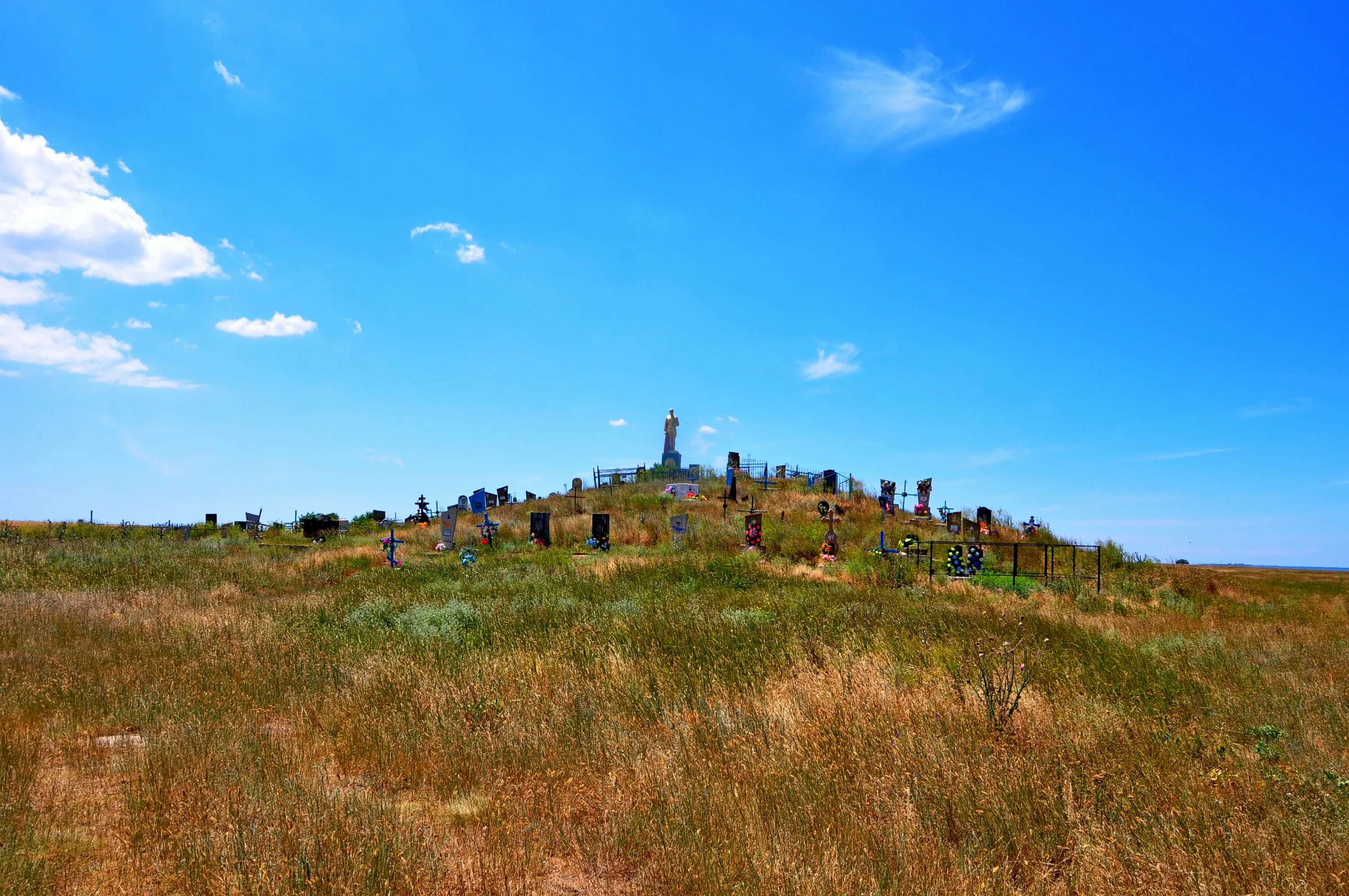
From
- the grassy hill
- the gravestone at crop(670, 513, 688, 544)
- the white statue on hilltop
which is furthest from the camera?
the white statue on hilltop

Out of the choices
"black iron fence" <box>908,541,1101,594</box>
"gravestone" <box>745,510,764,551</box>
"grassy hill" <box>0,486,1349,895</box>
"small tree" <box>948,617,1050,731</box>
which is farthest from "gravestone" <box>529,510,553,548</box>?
"small tree" <box>948,617,1050,731</box>

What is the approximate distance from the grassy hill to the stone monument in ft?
105

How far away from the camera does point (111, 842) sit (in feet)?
14.0

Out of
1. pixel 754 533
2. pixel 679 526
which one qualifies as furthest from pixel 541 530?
pixel 754 533

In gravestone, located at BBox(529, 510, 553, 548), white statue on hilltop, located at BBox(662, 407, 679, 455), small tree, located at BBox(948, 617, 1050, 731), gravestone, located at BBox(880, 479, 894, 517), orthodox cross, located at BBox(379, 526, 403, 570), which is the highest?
white statue on hilltop, located at BBox(662, 407, 679, 455)

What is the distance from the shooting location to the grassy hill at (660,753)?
372cm

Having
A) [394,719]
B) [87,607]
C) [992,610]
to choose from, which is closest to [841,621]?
[992,610]

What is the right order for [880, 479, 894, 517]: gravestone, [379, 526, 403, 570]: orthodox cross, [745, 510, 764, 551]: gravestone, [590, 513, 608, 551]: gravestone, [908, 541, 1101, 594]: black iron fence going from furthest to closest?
1. [880, 479, 894, 517]: gravestone
2. [590, 513, 608, 551]: gravestone
3. [745, 510, 764, 551]: gravestone
4. [379, 526, 403, 570]: orthodox cross
5. [908, 541, 1101, 594]: black iron fence

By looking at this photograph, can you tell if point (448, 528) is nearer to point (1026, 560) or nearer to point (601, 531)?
point (601, 531)

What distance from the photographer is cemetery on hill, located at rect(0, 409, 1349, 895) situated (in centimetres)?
373

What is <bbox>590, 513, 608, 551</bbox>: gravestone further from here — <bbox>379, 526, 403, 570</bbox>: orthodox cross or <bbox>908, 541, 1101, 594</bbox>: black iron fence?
<bbox>908, 541, 1101, 594</bbox>: black iron fence

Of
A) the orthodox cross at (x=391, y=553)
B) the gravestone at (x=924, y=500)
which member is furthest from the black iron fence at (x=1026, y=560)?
the orthodox cross at (x=391, y=553)

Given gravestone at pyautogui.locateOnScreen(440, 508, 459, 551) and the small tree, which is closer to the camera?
the small tree

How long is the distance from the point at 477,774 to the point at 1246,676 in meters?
8.67
